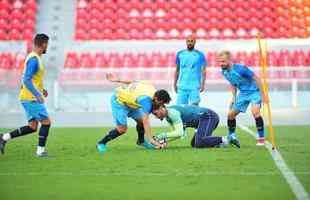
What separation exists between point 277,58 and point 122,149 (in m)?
15.5

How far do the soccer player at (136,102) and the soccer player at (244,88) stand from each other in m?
1.52

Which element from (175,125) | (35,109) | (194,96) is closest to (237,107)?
(175,125)

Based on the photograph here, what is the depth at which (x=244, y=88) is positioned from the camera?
13.7 meters

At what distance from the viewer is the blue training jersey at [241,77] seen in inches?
530

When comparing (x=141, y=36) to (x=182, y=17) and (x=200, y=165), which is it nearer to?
(x=182, y=17)

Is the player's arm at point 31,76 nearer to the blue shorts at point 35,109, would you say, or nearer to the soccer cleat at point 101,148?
the blue shorts at point 35,109

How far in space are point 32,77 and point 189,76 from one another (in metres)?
5.44

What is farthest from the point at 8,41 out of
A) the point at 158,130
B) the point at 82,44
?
the point at 158,130

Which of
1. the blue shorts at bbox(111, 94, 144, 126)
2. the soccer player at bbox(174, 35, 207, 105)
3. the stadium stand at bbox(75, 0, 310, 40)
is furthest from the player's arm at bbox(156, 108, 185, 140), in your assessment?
the stadium stand at bbox(75, 0, 310, 40)

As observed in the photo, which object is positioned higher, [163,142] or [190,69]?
[190,69]

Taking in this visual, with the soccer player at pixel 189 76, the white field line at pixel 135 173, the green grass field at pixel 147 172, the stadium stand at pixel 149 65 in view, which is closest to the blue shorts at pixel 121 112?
the green grass field at pixel 147 172

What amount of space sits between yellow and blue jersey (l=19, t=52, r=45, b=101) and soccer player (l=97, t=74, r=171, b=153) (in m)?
1.00

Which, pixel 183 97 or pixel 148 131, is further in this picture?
pixel 183 97

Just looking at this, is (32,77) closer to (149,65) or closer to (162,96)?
(162,96)
